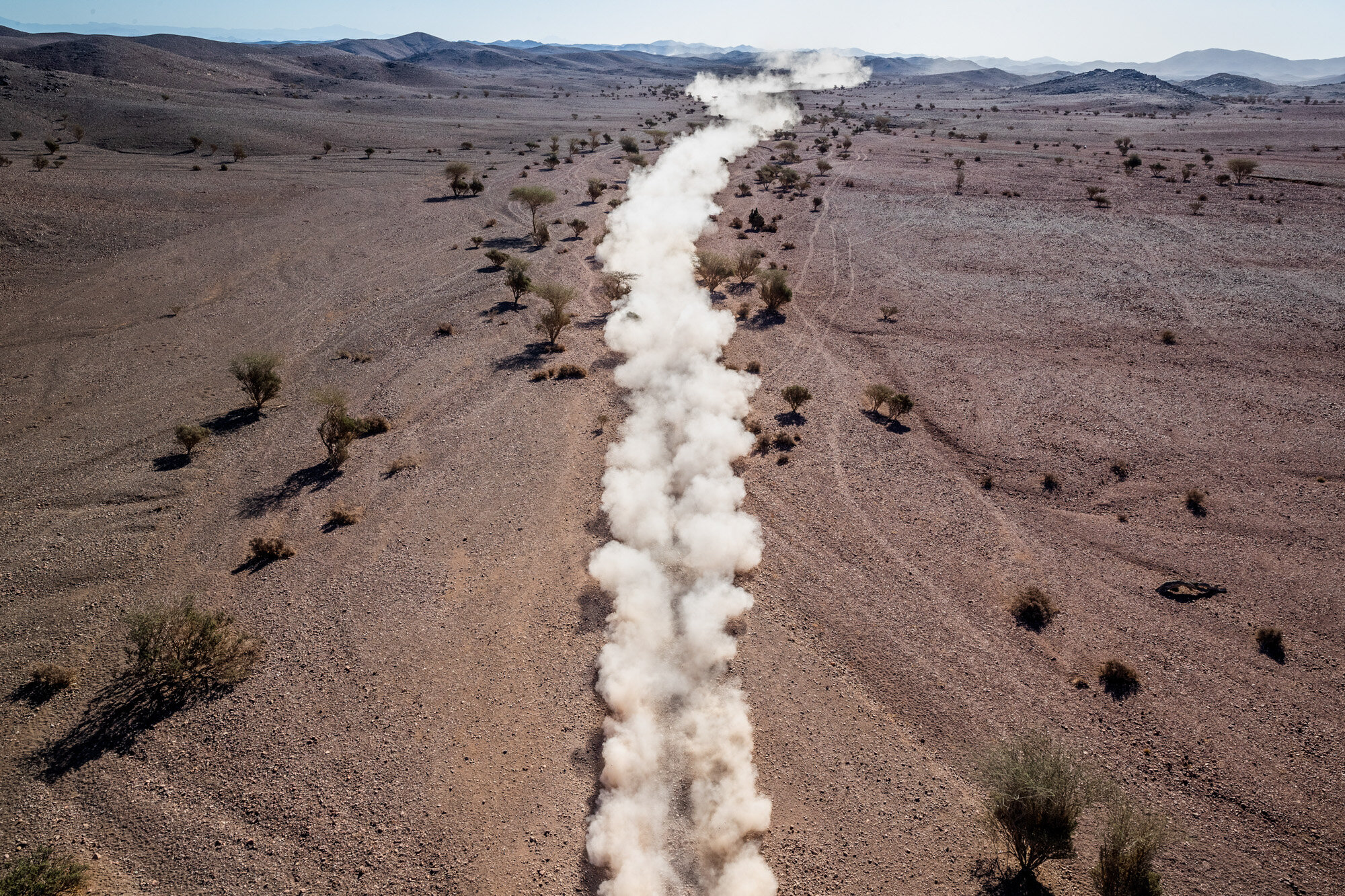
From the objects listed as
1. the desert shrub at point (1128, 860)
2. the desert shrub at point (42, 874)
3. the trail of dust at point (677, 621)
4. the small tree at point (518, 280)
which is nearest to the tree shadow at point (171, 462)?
the desert shrub at point (42, 874)

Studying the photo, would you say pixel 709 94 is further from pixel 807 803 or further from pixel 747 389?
pixel 807 803

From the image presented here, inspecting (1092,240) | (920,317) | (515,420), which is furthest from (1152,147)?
(515,420)

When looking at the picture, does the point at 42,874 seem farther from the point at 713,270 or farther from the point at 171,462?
the point at 713,270

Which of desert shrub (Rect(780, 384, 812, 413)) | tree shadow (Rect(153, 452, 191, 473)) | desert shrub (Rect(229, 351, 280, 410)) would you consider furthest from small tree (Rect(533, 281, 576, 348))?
tree shadow (Rect(153, 452, 191, 473))

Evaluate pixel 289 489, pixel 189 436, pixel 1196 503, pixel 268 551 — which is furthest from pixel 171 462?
pixel 1196 503

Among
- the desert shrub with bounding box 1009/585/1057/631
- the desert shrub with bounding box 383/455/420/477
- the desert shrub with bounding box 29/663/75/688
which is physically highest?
the desert shrub with bounding box 383/455/420/477

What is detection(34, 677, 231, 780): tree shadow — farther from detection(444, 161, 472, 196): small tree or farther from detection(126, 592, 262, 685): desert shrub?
detection(444, 161, 472, 196): small tree
